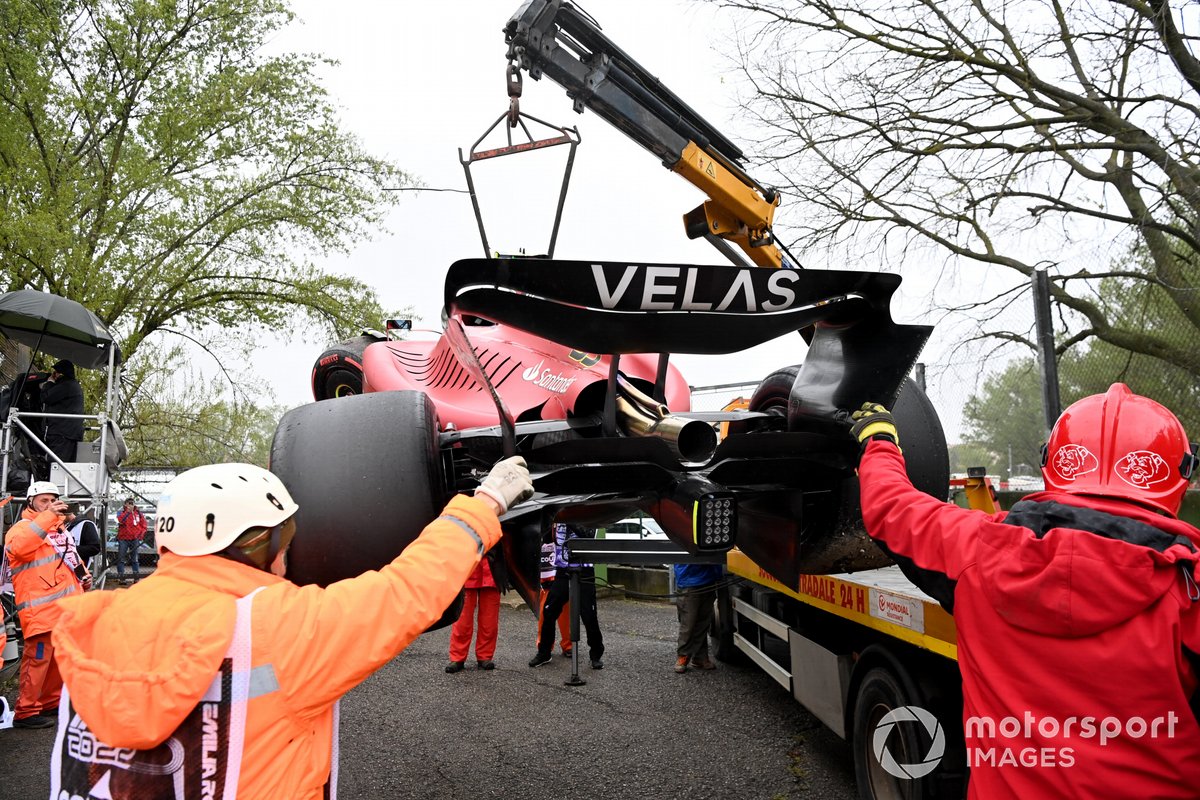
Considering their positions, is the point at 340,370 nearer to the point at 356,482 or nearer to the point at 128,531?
the point at 356,482

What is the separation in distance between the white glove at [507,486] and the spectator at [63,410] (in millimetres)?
9144

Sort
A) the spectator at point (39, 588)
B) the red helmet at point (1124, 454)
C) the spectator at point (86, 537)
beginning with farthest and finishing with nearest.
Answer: the spectator at point (86, 537), the spectator at point (39, 588), the red helmet at point (1124, 454)

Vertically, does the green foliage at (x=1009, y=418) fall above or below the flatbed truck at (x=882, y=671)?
above

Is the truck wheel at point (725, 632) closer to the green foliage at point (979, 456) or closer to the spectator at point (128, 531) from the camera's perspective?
the spectator at point (128, 531)

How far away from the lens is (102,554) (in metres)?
9.23

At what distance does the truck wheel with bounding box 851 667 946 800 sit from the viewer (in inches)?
129

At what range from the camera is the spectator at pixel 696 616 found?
7.14m

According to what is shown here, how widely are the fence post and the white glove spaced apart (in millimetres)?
3405

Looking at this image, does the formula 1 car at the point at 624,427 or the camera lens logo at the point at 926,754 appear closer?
the formula 1 car at the point at 624,427

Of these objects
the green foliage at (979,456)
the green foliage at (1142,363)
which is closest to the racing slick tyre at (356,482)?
the green foliage at (1142,363)

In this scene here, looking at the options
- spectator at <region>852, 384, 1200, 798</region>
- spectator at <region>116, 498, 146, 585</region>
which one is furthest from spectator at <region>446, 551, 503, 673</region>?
spectator at <region>116, 498, 146, 585</region>

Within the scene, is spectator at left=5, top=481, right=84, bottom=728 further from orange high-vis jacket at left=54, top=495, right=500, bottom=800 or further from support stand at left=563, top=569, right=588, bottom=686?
orange high-vis jacket at left=54, top=495, right=500, bottom=800

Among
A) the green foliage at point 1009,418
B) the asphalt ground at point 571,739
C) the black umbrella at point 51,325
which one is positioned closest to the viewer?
the asphalt ground at point 571,739

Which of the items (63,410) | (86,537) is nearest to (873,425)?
(86,537)
